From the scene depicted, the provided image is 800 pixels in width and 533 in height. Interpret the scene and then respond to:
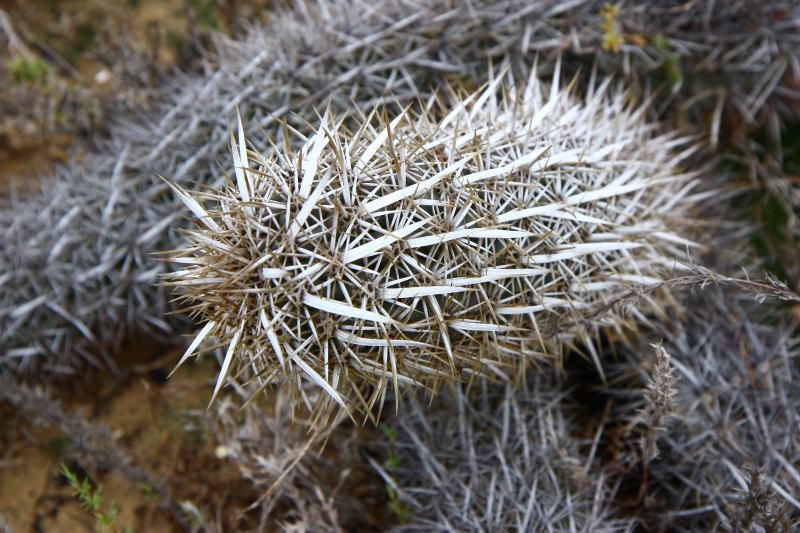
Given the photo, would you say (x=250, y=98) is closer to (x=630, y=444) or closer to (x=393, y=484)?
(x=393, y=484)

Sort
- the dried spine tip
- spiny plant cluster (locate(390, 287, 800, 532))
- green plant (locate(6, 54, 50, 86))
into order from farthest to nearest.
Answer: green plant (locate(6, 54, 50, 86)), spiny plant cluster (locate(390, 287, 800, 532)), the dried spine tip

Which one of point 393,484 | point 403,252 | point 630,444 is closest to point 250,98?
point 403,252

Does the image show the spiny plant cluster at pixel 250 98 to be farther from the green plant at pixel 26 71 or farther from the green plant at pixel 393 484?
the green plant at pixel 393 484

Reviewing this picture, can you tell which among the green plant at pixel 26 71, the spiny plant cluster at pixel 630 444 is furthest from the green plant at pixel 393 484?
the green plant at pixel 26 71

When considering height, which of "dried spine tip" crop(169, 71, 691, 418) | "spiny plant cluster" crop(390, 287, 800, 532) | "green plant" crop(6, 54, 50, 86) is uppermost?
"green plant" crop(6, 54, 50, 86)

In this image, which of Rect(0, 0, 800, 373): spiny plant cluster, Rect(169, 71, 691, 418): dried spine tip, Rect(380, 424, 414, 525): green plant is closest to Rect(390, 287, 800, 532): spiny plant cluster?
Rect(380, 424, 414, 525): green plant

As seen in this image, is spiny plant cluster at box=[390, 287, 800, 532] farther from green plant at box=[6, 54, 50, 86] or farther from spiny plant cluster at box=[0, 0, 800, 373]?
green plant at box=[6, 54, 50, 86]

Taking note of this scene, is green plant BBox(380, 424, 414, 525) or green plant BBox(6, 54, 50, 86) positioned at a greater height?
green plant BBox(6, 54, 50, 86)

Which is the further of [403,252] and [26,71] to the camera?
[26,71]

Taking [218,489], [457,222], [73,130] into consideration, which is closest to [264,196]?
[457,222]

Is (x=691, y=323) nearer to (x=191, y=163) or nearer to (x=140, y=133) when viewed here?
(x=191, y=163)
